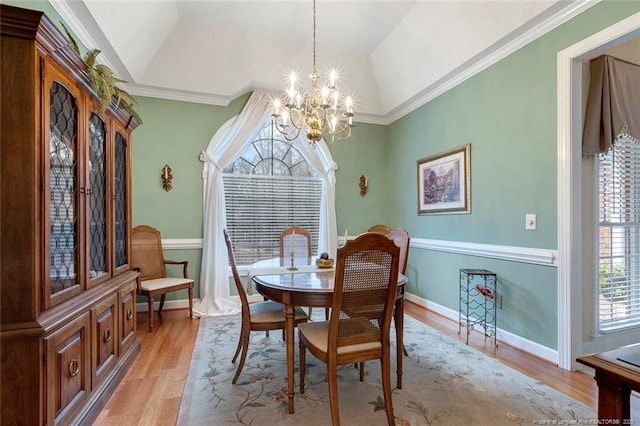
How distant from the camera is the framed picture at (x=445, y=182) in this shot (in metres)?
3.44

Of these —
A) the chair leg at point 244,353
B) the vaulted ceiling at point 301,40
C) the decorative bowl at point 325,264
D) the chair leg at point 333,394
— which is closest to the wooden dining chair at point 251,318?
the chair leg at point 244,353

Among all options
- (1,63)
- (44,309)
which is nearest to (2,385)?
(44,309)

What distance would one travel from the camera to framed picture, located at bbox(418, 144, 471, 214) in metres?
3.44

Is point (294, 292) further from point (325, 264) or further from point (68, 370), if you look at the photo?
point (68, 370)

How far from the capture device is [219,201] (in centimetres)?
409

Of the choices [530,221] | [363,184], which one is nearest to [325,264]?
[530,221]

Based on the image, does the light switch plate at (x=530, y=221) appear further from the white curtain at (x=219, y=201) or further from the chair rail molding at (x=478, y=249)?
the white curtain at (x=219, y=201)

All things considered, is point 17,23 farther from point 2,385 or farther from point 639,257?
point 639,257

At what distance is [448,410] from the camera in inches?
73.2

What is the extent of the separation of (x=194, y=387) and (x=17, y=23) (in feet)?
7.39

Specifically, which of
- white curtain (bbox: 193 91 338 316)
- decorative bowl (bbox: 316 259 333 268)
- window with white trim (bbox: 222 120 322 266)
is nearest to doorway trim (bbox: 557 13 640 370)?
decorative bowl (bbox: 316 259 333 268)

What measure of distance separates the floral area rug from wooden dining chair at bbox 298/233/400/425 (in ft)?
0.99

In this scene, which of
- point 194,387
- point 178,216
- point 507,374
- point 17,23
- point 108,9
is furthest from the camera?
point 178,216

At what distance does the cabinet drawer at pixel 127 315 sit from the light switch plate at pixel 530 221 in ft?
11.3
